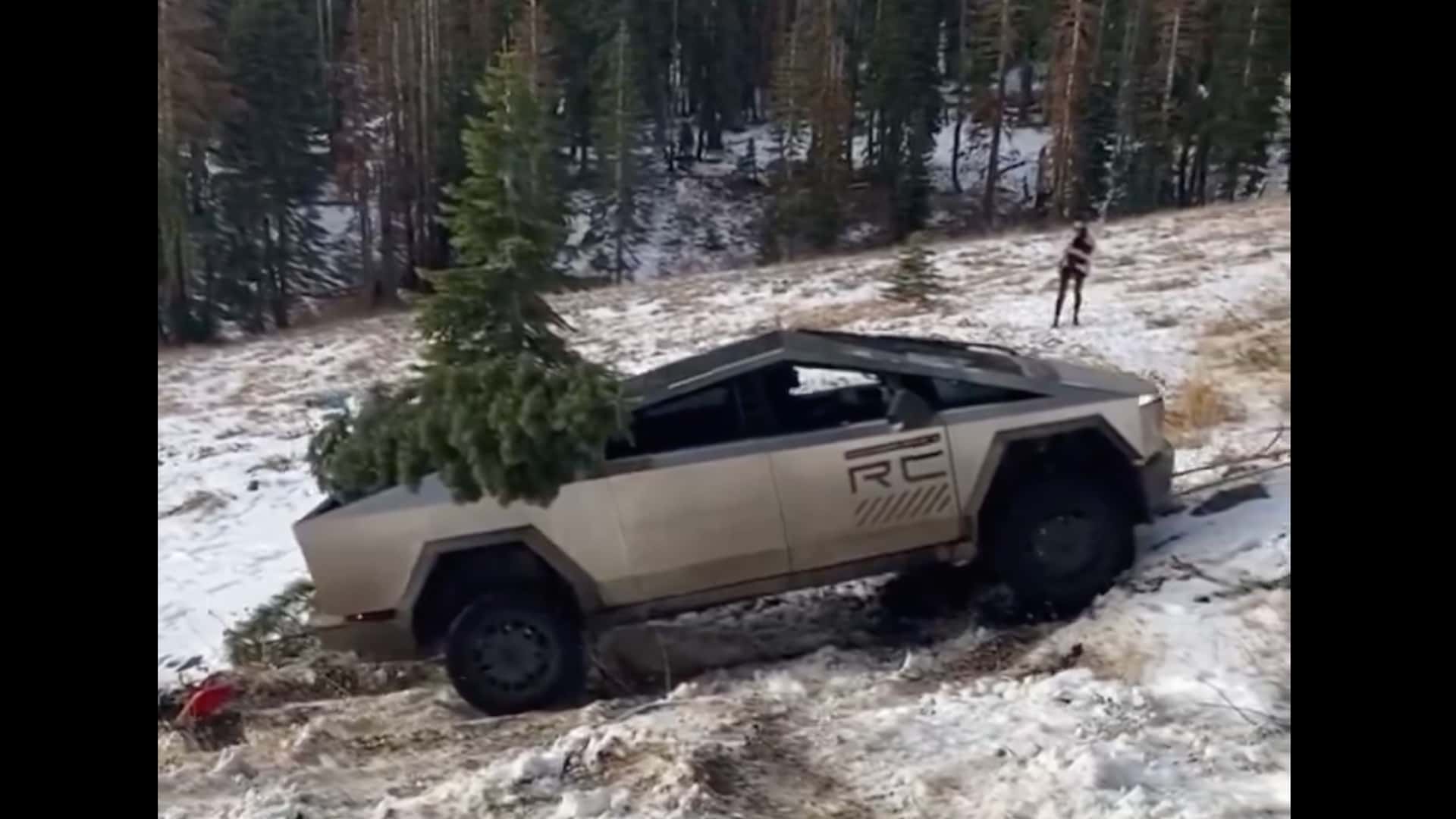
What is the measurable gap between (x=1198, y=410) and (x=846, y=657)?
46.8 inches

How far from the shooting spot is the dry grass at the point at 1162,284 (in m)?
3.51

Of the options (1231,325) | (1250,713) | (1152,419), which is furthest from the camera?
(1152,419)

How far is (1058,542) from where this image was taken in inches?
147

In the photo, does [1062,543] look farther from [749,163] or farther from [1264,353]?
[749,163]

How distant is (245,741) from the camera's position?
3.51 m

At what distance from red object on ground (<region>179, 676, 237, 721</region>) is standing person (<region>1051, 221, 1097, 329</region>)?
2.44 meters

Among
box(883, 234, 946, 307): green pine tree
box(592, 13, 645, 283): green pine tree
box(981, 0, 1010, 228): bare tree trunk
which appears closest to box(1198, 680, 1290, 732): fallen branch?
box(883, 234, 946, 307): green pine tree

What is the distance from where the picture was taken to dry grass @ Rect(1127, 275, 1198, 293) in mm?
3512

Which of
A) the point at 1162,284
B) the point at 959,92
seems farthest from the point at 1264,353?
the point at 959,92

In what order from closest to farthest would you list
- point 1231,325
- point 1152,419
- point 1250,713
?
point 1250,713 < point 1231,325 < point 1152,419
